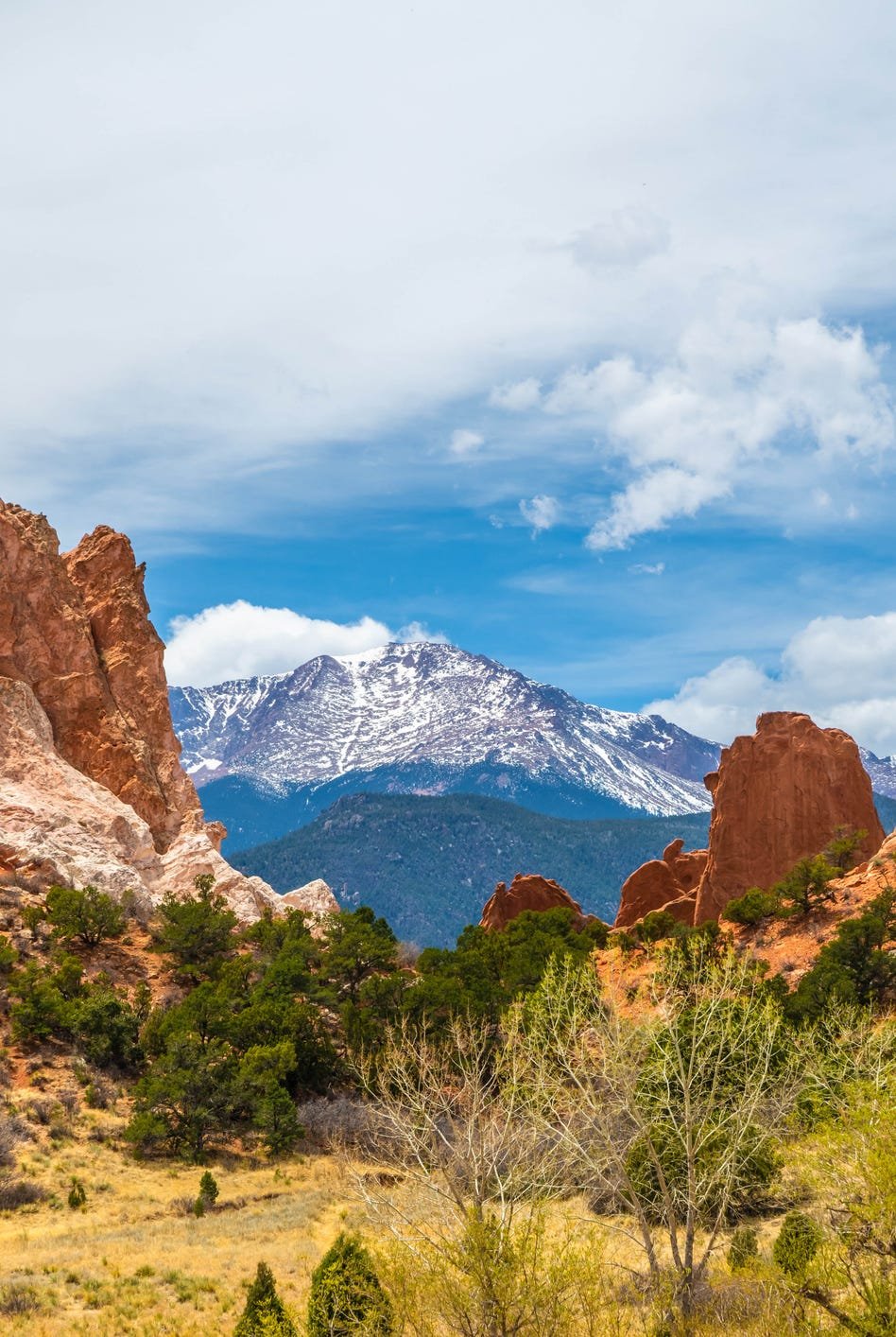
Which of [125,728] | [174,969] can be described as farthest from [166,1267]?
[125,728]

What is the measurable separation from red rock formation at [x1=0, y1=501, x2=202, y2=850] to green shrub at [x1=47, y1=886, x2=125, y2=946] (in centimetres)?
1293

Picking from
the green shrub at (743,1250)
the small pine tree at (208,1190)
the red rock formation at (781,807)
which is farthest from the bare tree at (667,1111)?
the red rock formation at (781,807)

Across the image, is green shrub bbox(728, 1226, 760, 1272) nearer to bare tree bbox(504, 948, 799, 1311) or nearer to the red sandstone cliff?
bare tree bbox(504, 948, 799, 1311)

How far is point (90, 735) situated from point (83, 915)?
16.8 m

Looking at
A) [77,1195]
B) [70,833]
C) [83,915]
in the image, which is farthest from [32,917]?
[77,1195]

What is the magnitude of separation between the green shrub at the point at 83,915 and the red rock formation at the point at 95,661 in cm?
1293

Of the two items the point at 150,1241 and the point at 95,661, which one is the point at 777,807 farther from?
the point at 150,1241

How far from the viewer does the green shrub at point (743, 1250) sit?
84.5ft

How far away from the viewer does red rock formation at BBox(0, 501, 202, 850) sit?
70875 mm

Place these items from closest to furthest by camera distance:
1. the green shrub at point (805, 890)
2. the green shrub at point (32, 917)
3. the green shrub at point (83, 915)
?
the green shrub at point (83, 915) < the green shrub at point (32, 917) < the green shrub at point (805, 890)

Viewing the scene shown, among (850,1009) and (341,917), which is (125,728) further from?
(850,1009)

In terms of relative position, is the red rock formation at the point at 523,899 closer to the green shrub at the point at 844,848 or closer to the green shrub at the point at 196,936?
the green shrub at the point at 844,848

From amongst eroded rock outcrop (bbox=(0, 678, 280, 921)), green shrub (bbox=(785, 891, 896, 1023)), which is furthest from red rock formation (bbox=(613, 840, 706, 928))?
green shrub (bbox=(785, 891, 896, 1023))

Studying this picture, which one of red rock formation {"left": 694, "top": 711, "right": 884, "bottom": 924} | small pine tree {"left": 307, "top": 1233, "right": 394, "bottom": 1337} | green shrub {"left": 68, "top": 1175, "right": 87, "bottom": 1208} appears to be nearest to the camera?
small pine tree {"left": 307, "top": 1233, "right": 394, "bottom": 1337}
